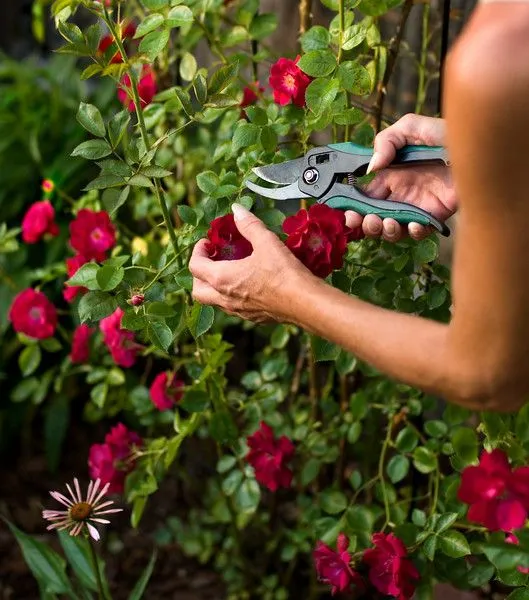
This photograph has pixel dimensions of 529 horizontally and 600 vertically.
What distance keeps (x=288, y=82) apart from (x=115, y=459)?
82 centimetres

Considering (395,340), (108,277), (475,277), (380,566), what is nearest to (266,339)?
(380,566)

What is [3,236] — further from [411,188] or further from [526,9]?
[526,9]

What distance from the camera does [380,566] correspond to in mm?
1574

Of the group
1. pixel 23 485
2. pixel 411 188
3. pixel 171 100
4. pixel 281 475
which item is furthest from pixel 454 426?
pixel 23 485

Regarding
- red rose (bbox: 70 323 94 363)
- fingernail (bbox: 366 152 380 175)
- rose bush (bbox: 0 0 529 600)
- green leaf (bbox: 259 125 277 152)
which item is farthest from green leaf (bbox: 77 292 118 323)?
red rose (bbox: 70 323 94 363)

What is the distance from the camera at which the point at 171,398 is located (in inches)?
75.8

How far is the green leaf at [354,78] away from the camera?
1.44 metres

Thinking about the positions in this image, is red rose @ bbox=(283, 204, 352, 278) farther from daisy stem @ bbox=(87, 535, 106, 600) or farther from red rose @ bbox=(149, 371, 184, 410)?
red rose @ bbox=(149, 371, 184, 410)

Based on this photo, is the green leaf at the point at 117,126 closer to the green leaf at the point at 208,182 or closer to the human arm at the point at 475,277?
the green leaf at the point at 208,182

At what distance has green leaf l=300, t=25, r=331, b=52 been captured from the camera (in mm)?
1492

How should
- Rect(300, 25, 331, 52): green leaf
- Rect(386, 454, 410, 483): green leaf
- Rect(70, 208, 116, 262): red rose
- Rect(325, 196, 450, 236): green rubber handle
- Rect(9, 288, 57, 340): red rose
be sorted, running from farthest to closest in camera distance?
1. Rect(9, 288, 57, 340): red rose
2. Rect(70, 208, 116, 262): red rose
3. Rect(386, 454, 410, 483): green leaf
4. Rect(300, 25, 331, 52): green leaf
5. Rect(325, 196, 450, 236): green rubber handle

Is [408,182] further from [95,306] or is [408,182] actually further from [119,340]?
[119,340]

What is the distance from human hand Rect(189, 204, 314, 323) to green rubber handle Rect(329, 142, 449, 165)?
18 centimetres

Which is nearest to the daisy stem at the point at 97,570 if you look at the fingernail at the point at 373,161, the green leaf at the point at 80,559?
the green leaf at the point at 80,559
